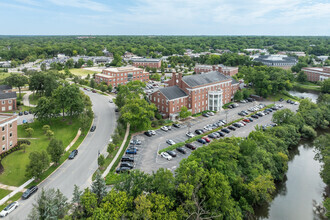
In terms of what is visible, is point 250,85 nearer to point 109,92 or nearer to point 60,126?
point 109,92

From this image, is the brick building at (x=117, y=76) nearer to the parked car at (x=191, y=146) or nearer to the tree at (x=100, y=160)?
the parked car at (x=191, y=146)

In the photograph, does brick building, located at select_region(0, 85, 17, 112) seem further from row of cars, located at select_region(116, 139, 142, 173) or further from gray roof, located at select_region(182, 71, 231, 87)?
gray roof, located at select_region(182, 71, 231, 87)

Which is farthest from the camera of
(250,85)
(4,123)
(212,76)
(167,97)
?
(250,85)

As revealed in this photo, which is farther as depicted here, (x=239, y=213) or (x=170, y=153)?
(x=170, y=153)

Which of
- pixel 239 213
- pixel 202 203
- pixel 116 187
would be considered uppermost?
pixel 116 187

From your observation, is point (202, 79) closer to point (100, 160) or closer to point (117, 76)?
point (117, 76)

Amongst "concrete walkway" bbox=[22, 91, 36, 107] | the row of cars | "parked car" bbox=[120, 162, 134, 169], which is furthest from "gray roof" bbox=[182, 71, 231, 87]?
"concrete walkway" bbox=[22, 91, 36, 107]

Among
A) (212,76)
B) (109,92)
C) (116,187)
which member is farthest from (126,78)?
(116,187)
